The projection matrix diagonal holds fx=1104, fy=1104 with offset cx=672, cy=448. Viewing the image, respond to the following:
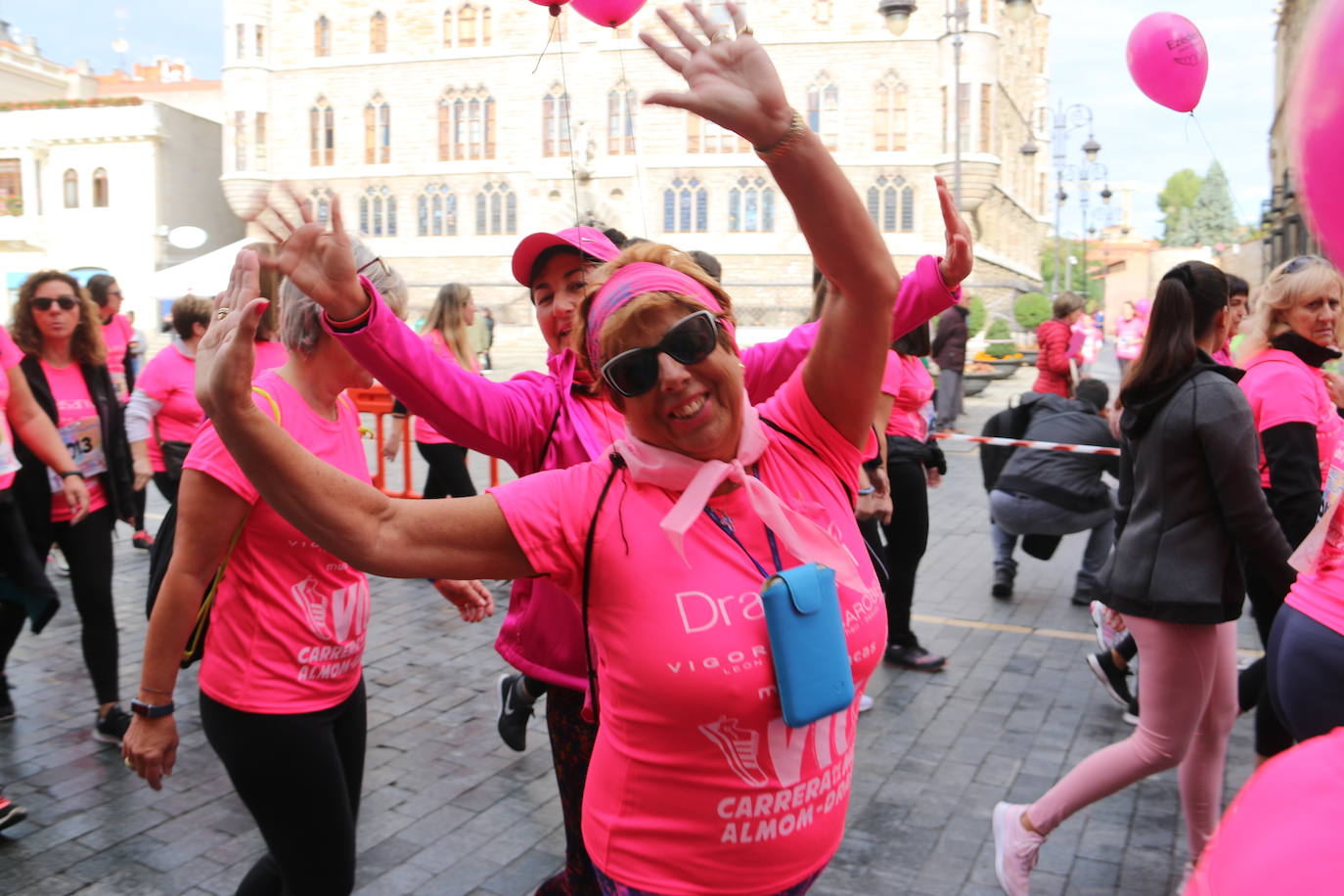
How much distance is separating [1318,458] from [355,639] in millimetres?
3144

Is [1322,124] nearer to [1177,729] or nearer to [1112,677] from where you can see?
[1177,729]

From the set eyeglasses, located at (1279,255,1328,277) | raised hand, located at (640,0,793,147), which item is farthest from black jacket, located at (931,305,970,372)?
raised hand, located at (640,0,793,147)

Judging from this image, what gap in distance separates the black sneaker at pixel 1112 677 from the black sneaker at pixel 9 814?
14.3ft

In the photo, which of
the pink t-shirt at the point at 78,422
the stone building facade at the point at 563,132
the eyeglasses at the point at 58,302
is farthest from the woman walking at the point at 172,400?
the stone building facade at the point at 563,132

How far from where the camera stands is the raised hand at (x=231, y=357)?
1564 mm

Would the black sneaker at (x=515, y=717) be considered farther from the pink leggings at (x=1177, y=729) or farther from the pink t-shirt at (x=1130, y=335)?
the pink t-shirt at (x=1130, y=335)

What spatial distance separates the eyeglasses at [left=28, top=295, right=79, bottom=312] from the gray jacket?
4.40 m

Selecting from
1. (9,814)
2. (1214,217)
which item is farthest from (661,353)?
(1214,217)

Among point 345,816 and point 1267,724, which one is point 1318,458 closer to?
point 1267,724

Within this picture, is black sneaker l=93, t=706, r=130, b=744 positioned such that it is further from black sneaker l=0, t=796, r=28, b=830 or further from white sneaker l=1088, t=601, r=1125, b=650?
white sneaker l=1088, t=601, r=1125, b=650

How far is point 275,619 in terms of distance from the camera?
8.29ft

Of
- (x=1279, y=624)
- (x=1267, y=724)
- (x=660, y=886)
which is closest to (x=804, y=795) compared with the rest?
(x=660, y=886)

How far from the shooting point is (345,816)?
2.54 m

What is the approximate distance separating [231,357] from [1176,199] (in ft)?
280
